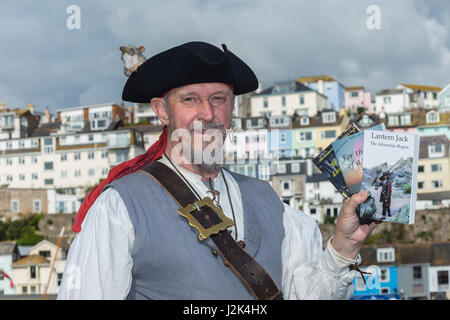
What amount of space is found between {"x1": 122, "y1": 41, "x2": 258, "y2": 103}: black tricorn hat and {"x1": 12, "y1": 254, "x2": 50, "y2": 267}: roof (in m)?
58.0

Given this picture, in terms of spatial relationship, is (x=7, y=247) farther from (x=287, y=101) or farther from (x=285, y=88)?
(x=285, y=88)

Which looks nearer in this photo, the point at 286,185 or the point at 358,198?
the point at 358,198

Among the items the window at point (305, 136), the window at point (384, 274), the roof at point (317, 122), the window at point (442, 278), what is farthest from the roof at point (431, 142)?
the window at point (384, 274)

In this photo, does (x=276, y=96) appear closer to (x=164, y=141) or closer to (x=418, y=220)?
(x=418, y=220)

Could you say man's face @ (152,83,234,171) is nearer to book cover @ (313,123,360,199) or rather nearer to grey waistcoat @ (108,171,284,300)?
grey waistcoat @ (108,171,284,300)

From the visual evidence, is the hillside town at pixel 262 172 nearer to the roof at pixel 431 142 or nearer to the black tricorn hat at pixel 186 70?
the roof at pixel 431 142

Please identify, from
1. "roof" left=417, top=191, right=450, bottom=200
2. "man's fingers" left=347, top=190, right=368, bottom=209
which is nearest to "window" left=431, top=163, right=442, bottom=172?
"roof" left=417, top=191, right=450, bottom=200

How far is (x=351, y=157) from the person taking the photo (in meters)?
3.46

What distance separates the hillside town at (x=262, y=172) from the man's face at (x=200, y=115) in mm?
48527

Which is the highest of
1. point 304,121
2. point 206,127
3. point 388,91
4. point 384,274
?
point 388,91

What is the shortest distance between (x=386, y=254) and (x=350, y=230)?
53147mm

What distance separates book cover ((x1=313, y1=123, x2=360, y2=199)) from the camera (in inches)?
138

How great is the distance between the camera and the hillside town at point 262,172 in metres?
55.4

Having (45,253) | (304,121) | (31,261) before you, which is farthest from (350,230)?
(304,121)
